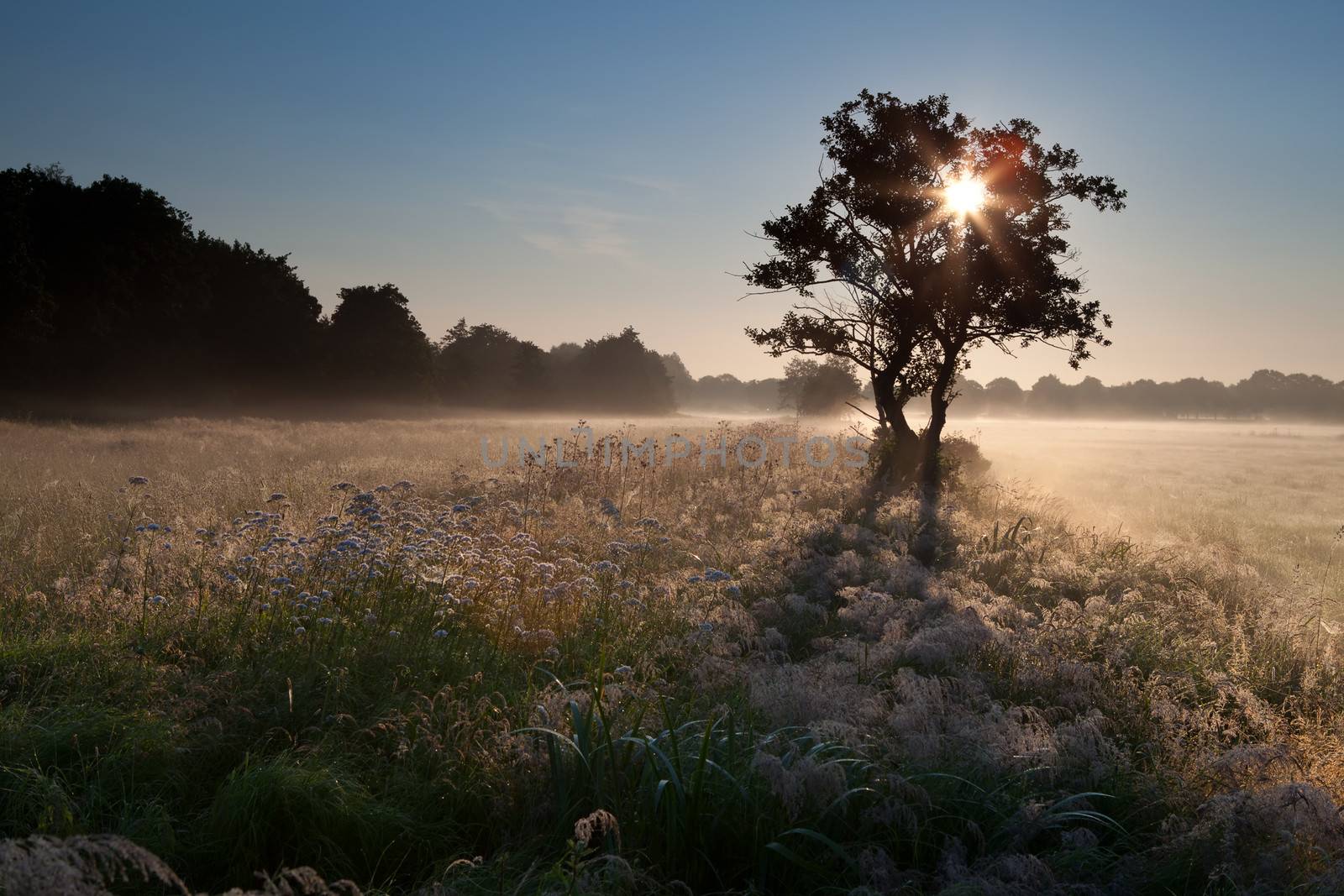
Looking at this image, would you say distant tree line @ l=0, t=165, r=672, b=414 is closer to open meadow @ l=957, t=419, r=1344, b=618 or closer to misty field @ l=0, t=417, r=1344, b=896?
misty field @ l=0, t=417, r=1344, b=896

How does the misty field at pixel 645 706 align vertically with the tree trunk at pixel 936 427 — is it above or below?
below

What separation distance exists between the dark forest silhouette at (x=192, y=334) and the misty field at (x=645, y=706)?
11.3m

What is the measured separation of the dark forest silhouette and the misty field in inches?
445

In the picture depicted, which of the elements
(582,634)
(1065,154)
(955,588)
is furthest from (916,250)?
(582,634)

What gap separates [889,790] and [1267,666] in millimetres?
4496

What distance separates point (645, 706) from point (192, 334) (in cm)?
4267

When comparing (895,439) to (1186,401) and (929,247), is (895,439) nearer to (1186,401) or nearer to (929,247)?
(929,247)

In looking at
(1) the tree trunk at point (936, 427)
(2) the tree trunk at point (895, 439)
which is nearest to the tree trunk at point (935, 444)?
(1) the tree trunk at point (936, 427)

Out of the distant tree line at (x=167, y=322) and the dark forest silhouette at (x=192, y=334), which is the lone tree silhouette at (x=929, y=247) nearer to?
the dark forest silhouette at (x=192, y=334)

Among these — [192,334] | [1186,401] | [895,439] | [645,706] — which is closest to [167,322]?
[192,334]

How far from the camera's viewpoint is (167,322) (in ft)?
123

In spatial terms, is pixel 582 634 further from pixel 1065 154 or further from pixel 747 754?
pixel 1065 154

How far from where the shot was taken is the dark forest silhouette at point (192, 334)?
29.5 metres

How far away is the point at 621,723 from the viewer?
170 inches
